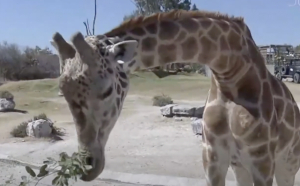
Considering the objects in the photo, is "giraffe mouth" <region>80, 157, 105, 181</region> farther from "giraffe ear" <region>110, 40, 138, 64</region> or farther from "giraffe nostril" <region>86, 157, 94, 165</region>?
"giraffe ear" <region>110, 40, 138, 64</region>

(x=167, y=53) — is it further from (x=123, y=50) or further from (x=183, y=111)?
(x=183, y=111)

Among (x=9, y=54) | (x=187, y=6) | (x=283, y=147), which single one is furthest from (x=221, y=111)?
(x=187, y=6)

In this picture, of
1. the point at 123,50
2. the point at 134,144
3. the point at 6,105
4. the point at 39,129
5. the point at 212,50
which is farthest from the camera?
the point at 6,105

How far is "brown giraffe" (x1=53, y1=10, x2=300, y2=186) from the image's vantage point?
2.18 m

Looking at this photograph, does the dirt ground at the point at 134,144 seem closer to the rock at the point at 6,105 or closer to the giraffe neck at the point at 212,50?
the rock at the point at 6,105

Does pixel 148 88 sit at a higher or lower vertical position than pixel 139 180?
lower

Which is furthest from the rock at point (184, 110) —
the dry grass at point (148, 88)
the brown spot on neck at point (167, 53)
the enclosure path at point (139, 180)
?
the brown spot on neck at point (167, 53)

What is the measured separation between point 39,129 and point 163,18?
840 cm

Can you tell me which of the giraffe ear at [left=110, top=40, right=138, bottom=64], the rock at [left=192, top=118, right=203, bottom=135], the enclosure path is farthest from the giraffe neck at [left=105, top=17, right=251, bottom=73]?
the rock at [left=192, top=118, right=203, bottom=135]

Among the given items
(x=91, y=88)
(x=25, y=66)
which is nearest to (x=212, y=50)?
(x=91, y=88)

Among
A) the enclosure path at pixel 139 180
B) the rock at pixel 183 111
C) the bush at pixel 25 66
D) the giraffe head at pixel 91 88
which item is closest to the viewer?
the giraffe head at pixel 91 88

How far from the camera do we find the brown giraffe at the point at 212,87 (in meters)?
2.18

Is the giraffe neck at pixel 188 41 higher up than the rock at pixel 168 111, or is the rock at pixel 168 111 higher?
the giraffe neck at pixel 188 41

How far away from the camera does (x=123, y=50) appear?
2.32 m
